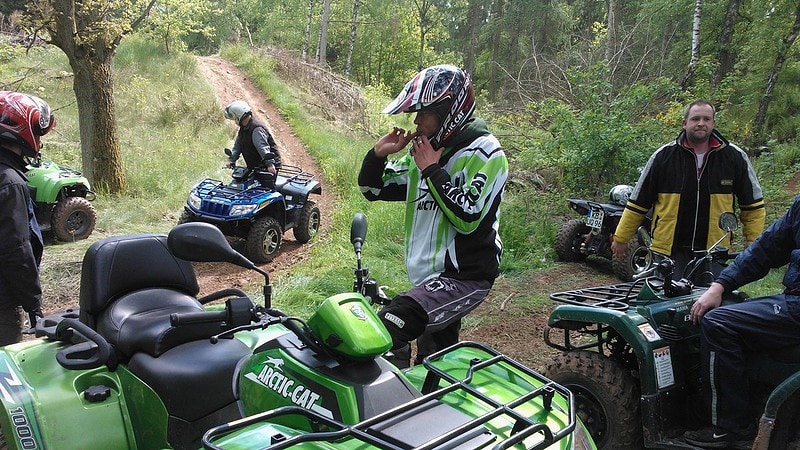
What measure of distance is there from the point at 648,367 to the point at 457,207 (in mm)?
1531

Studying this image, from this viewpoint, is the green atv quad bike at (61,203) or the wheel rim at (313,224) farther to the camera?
the wheel rim at (313,224)

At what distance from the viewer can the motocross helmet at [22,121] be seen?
122 inches

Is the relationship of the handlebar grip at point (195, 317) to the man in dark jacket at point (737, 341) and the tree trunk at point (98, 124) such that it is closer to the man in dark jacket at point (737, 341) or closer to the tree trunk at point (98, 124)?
the man in dark jacket at point (737, 341)

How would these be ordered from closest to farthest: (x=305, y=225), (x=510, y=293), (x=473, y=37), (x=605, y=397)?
(x=605, y=397), (x=510, y=293), (x=305, y=225), (x=473, y=37)

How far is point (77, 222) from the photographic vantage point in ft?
26.7

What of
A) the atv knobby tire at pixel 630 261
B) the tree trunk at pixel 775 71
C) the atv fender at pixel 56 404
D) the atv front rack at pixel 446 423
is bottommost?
the atv knobby tire at pixel 630 261

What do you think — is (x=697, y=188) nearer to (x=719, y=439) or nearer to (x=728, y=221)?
(x=728, y=221)

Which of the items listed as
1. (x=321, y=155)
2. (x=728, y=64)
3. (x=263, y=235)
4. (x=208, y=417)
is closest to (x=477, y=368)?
(x=208, y=417)

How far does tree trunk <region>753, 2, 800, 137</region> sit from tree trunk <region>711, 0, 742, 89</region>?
104 centimetres

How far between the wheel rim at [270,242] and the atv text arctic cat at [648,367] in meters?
5.09

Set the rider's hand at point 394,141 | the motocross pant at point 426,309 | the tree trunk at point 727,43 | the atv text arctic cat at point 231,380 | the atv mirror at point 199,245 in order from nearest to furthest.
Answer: the atv text arctic cat at point 231,380 < the atv mirror at point 199,245 < the motocross pant at point 426,309 < the rider's hand at point 394,141 < the tree trunk at point 727,43

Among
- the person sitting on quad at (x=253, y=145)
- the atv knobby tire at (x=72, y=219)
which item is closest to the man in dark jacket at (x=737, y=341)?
the person sitting on quad at (x=253, y=145)

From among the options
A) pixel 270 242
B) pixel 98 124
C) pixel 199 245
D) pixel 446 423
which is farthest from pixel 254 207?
pixel 446 423

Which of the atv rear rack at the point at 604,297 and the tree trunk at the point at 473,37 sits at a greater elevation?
the tree trunk at the point at 473,37
